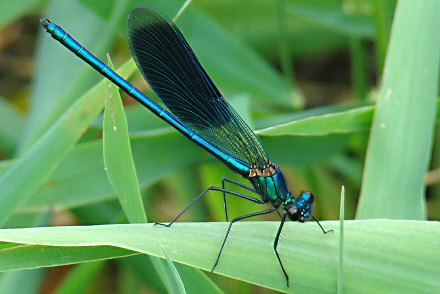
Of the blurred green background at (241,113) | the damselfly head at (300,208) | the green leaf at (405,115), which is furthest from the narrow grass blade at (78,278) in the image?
the green leaf at (405,115)

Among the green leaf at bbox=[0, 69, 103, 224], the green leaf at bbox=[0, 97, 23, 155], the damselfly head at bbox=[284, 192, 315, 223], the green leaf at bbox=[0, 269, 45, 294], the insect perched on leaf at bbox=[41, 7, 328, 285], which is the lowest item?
the green leaf at bbox=[0, 269, 45, 294]

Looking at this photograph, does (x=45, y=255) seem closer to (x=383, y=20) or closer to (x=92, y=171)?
(x=92, y=171)

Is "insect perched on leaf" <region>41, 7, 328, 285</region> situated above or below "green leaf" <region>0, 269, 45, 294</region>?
above

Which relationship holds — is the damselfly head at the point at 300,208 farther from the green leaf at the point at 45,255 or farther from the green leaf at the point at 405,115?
the green leaf at the point at 45,255

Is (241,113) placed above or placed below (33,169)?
above

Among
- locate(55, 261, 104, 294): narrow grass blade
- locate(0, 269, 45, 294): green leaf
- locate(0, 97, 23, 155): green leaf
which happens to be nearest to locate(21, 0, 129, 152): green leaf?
locate(0, 97, 23, 155): green leaf

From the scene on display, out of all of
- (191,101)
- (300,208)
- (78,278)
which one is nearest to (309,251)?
(300,208)

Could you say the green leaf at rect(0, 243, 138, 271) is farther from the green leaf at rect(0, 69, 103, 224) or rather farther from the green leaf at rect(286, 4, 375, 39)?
the green leaf at rect(286, 4, 375, 39)
